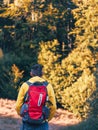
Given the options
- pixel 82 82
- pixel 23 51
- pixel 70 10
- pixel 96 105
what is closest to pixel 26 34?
pixel 23 51

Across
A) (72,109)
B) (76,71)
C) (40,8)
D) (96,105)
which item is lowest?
(72,109)

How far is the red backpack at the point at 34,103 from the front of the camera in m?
5.62

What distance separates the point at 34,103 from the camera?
5.63 m

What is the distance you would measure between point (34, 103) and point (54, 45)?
2264 centimetres

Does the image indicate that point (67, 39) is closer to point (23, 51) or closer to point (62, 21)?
point (62, 21)

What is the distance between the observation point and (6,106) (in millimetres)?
18500

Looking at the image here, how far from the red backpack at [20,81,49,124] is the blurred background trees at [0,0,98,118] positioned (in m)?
17.6

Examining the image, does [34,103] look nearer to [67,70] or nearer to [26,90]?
[26,90]

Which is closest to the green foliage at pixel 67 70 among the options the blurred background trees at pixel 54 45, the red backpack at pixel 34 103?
Result: the blurred background trees at pixel 54 45

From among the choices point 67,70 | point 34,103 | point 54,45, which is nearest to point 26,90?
point 34,103

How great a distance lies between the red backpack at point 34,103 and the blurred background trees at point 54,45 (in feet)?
57.9

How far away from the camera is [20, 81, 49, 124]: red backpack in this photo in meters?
A: 5.62

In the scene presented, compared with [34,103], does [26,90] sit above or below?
above

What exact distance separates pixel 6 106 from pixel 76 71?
9333mm
